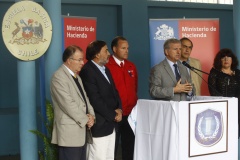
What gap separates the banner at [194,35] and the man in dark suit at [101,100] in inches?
68.9

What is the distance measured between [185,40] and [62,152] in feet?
7.51

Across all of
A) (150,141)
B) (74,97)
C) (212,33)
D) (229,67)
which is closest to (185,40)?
(229,67)

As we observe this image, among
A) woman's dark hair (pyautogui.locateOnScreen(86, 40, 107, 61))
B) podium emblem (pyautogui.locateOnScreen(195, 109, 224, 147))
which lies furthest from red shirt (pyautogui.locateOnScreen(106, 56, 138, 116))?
podium emblem (pyautogui.locateOnScreen(195, 109, 224, 147))

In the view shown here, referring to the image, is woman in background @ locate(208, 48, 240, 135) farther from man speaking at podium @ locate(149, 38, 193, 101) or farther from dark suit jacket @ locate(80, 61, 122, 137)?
dark suit jacket @ locate(80, 61, 122, 137)

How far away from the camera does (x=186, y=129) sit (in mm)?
3898

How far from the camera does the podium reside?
3.87 m

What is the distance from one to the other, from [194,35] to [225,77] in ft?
4.21

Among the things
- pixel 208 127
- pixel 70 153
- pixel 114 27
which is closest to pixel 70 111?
pixel 70 153

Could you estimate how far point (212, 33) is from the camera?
20.8ft

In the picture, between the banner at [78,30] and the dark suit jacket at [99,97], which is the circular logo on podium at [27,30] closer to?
the dark suit jacket at [99,97]

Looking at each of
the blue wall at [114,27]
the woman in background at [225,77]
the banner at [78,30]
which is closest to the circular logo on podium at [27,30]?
the banner at [78,30]

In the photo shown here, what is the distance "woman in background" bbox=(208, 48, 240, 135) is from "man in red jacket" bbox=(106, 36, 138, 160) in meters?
0.97

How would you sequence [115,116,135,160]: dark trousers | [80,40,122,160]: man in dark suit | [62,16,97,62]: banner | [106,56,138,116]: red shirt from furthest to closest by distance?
[62,16,97,62]: banner < [115,116,135,160]: dark trousers < [106,56,138,116]: red shirt < [80,40,122,160]: man in dark suit

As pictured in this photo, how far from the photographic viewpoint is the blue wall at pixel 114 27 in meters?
6.86
